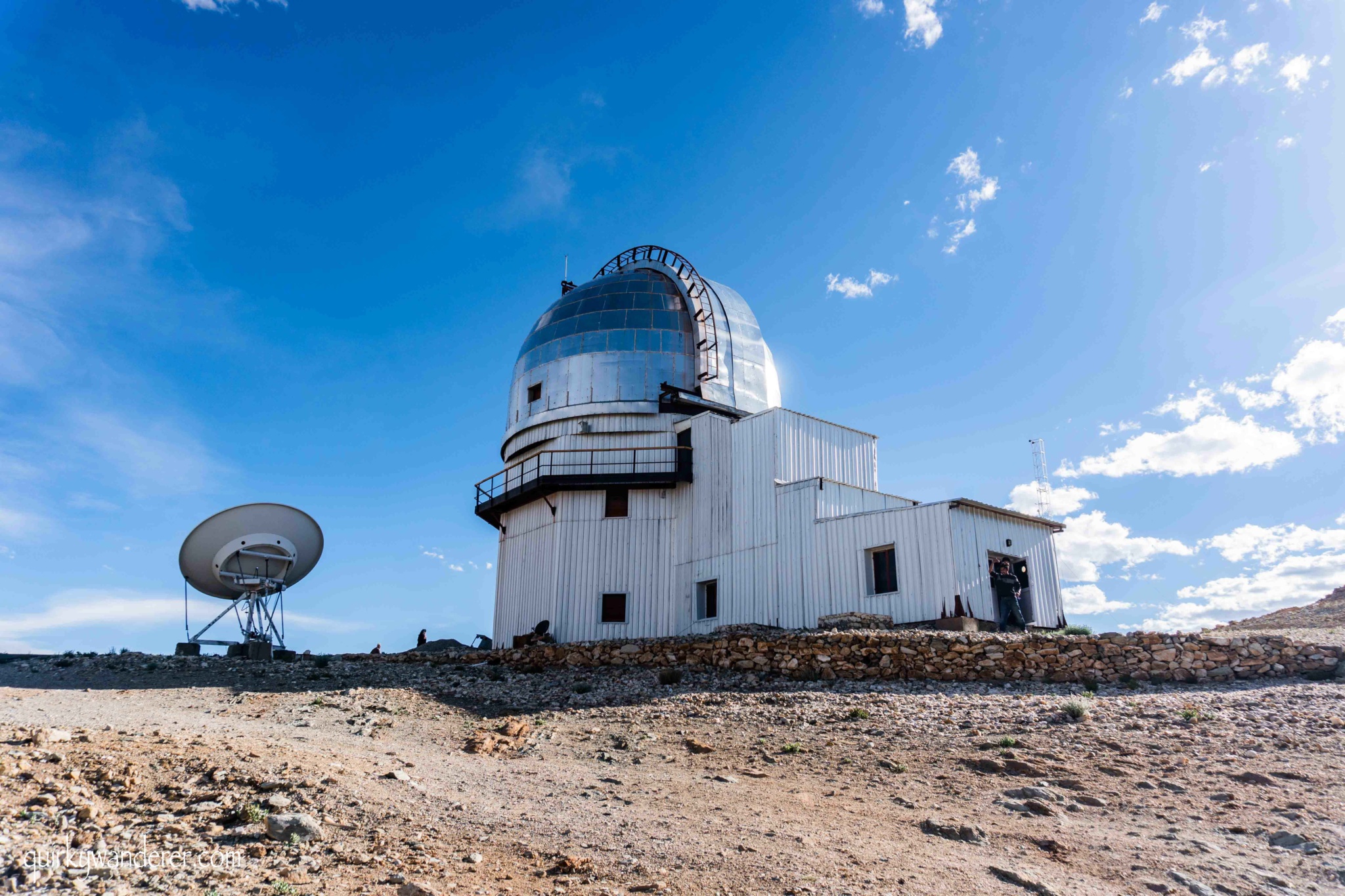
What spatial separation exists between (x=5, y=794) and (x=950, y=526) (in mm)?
17192

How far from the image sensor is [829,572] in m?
21.8

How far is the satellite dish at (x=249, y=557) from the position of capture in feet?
84.5

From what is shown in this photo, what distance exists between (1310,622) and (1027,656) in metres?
12.7

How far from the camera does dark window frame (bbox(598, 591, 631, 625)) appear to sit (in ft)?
83.1

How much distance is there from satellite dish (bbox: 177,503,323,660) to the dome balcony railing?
21.9ft

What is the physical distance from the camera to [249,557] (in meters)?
26.5

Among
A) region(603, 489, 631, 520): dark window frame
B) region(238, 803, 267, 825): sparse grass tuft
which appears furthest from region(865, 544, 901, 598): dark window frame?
region(238, 803, 267, 825): sparse grass tuft

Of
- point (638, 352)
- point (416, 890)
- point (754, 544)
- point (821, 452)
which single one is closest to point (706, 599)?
point (754, 544)

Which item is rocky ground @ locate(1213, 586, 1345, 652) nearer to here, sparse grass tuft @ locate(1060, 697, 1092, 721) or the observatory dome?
sparse grass tuft @ locate(1060, 697, 1092, 721)

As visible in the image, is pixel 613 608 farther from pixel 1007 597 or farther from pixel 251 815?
pixel 251 815

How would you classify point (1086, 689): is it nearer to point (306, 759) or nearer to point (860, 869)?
point (860, 869)

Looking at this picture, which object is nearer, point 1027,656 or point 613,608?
point 1027,656

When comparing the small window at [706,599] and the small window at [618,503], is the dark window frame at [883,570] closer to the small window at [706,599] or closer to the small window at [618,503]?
the small window at [706,599]

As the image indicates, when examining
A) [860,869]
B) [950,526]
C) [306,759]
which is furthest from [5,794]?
[950,526]
